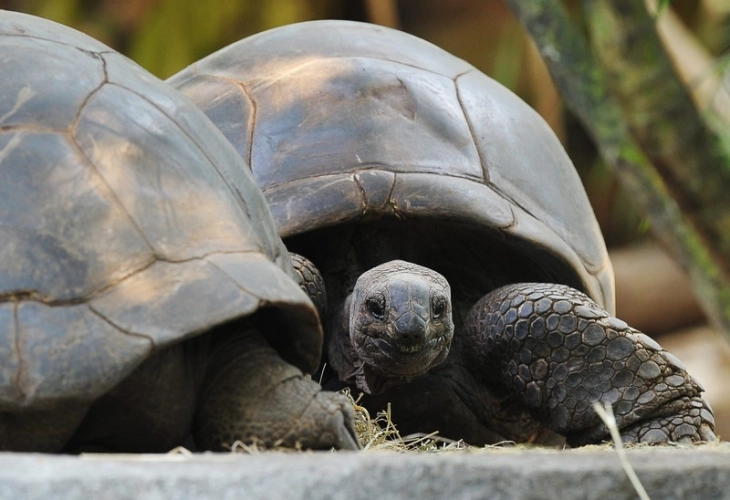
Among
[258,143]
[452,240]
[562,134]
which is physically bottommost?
[562,134]

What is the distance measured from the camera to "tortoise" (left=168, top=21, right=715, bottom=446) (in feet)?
11.5

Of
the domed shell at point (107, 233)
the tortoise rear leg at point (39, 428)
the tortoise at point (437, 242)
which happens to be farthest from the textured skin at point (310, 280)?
the tortoise rear leg at point (39, 428)

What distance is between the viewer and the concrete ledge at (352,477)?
68.4 inches

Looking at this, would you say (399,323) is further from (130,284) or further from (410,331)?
(130,284)

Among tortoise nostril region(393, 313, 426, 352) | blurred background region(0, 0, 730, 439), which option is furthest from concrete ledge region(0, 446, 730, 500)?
blurred background region(0, 0, 730, 439)

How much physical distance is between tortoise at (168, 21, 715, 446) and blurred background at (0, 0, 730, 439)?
7.31m

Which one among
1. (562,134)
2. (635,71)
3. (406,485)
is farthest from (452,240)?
(562,134)

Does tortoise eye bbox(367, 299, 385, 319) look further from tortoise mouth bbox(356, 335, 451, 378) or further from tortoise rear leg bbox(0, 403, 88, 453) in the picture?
tortoise rear leg bbox(0, 403, 88, 453)

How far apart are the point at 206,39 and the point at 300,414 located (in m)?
9.66

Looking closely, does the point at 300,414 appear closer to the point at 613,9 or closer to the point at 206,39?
the point at 613,9

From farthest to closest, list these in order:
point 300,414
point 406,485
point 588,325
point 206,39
A: 1. point 206,39
2. point 588,325
3. point 300,414
4. point 406,485

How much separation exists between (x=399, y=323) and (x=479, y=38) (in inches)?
363

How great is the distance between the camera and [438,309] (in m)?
3.46

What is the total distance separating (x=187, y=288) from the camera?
221 centimetres
